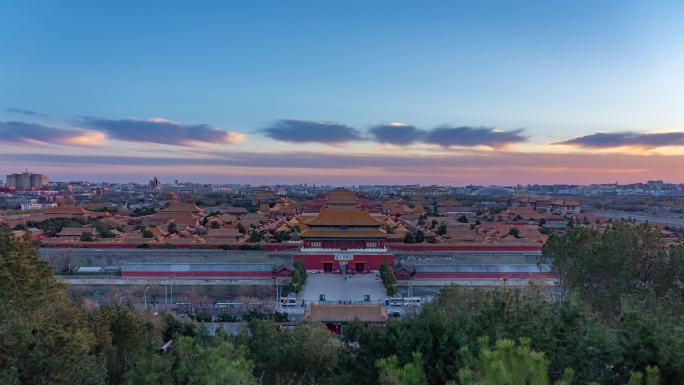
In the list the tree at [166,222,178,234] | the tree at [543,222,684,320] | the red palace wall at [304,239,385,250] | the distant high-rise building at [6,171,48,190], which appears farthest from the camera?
the distant high-rise building at [6,171,48,190]

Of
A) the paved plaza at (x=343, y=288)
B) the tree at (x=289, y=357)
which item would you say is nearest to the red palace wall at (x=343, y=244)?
the paved plaza at (x=343, y=288)

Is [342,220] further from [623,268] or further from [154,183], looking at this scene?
[154,183]

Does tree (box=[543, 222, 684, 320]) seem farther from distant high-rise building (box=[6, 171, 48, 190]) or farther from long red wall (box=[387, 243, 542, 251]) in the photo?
distant high-rise building (box=[6, 171, 48, 190])

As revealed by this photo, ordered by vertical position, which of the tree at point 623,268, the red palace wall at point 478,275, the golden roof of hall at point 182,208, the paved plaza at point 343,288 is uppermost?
the tree at point 623,268

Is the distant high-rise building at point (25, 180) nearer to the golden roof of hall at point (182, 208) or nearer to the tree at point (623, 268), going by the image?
the golden roof of hall at point (182, 208)

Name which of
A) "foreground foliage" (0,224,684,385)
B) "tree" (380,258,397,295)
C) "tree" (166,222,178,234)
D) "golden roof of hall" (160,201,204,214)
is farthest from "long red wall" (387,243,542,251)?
"golden roof of hall" (160,201,204,214)

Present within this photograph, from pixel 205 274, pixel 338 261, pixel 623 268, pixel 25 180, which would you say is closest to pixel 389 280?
pixel 338 261
